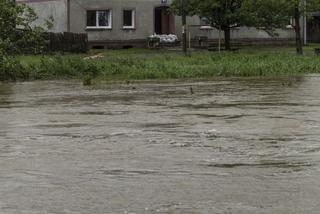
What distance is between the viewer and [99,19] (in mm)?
54219

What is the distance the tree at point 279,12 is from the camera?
145 ft

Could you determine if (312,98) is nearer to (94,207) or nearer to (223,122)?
(223,122)

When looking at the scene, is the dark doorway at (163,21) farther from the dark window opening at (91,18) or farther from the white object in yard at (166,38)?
the dark window opening at (91,18)

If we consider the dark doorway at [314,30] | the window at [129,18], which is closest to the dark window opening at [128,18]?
the window at [129,18]

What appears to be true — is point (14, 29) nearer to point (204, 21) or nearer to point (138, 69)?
point (138, 69)

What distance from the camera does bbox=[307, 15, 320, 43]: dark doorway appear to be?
67.7m

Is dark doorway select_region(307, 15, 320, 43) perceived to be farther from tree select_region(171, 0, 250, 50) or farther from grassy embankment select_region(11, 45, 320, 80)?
grassy embankment select_region(11, 45, 320, 80)

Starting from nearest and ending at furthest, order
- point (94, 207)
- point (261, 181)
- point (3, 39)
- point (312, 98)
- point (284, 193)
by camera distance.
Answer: point (94, 207) < point (284, 193) < point (261, 181) < point (312, 98) < point (3, 39)

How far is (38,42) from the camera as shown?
30.2 meters

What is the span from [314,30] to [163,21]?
16.7 meters

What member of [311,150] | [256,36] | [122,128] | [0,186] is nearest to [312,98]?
[122,128]

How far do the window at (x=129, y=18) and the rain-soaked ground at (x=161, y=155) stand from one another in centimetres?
3529

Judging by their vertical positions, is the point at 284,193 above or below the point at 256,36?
below

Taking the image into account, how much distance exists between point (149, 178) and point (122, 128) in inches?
179
